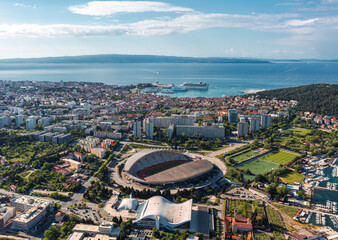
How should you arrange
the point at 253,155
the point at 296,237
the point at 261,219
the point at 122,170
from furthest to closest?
the point at 253,155, the point at 122,170, the point at 261,219, the point at 296,237

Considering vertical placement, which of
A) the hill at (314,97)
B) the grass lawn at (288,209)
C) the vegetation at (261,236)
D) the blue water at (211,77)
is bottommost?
the vegetation at (261,236)

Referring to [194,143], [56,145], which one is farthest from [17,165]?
[194,143]

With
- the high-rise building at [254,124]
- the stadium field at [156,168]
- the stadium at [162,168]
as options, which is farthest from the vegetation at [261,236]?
the high-rise building at [254,124]

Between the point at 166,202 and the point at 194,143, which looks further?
the point at 194,143

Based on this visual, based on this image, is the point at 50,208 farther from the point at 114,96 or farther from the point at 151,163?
the point at 114,96

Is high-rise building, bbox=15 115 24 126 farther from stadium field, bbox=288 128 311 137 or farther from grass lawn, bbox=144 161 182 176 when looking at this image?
stadium field, bbox=288 128 311 137

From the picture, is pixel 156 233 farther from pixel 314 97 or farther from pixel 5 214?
pixel 314 97

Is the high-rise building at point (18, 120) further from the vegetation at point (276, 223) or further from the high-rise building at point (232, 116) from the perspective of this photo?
the vegetation at point (276, 223)
